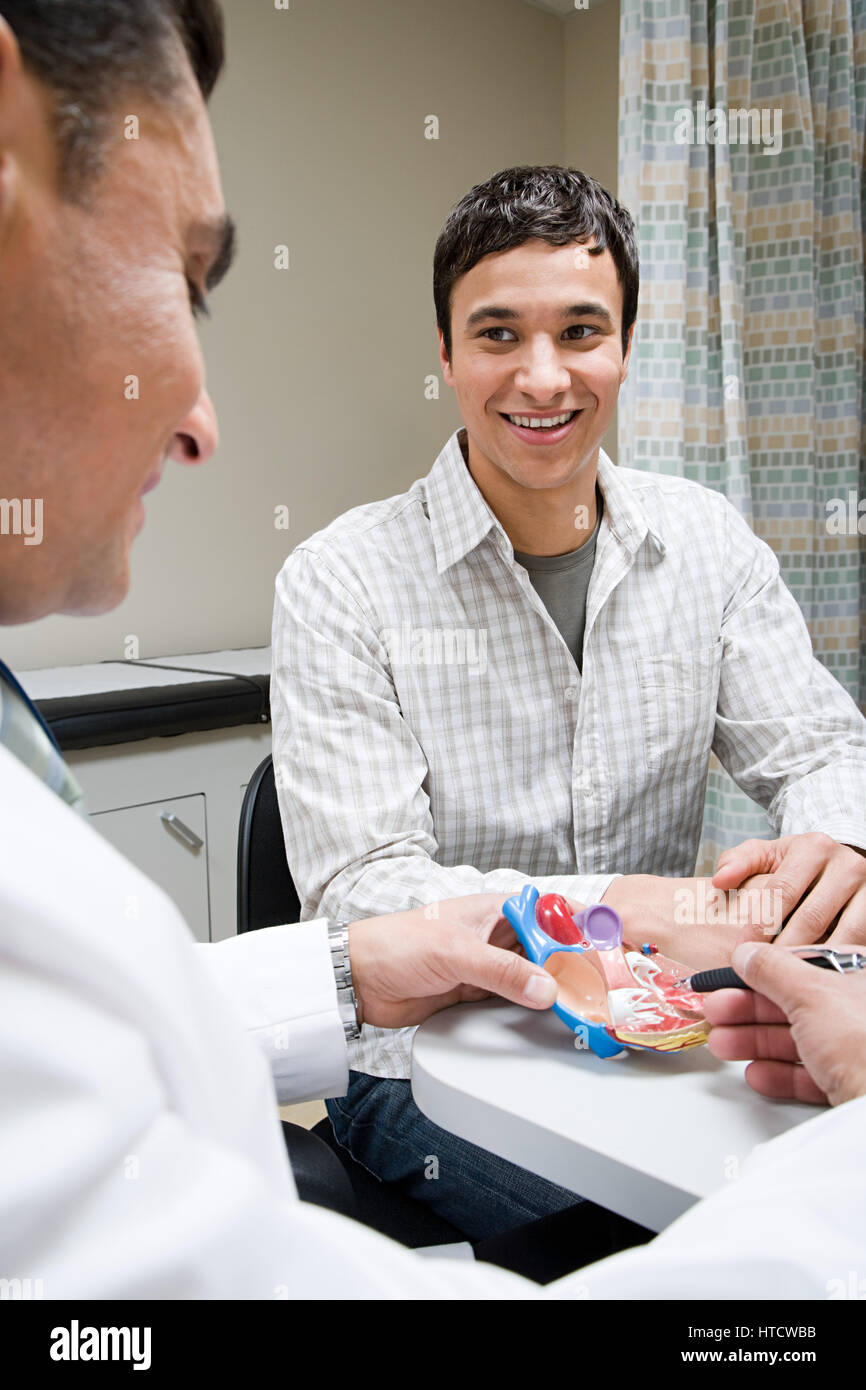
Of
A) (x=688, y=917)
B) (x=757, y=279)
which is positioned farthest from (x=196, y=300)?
(x=757, y=279)

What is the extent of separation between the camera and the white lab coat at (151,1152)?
1.06ft

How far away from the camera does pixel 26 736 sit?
55 centimetres

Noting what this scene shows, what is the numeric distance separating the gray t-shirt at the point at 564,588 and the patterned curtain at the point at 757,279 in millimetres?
688

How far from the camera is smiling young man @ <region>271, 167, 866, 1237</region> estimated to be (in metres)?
1.25

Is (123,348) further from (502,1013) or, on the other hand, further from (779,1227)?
(502,1013)

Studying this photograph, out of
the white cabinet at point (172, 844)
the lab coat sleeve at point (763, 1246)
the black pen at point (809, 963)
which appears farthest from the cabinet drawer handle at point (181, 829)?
the lab coat sleeve at point (763, 1246)

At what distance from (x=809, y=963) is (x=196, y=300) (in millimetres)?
576

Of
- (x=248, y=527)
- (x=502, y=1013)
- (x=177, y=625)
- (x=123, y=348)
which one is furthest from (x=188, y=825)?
(x=123, y=348)

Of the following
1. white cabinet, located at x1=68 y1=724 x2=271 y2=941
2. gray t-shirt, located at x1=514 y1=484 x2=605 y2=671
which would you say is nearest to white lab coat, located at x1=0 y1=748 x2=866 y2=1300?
gray t-shirt, located at x1=514 y1=484 x2=605 y2=671

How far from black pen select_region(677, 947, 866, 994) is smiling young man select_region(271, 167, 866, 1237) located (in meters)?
0.42

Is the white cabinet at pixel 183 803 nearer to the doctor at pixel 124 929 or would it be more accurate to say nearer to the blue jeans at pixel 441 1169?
the blue jeans at pixel 441 1169

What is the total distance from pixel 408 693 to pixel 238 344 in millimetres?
1723

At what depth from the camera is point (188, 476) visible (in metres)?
2.62

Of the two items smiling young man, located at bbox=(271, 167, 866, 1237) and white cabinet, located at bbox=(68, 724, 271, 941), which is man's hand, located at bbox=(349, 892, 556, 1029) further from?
white cabinet, located at bbox=(68, 724, 271, 941)
